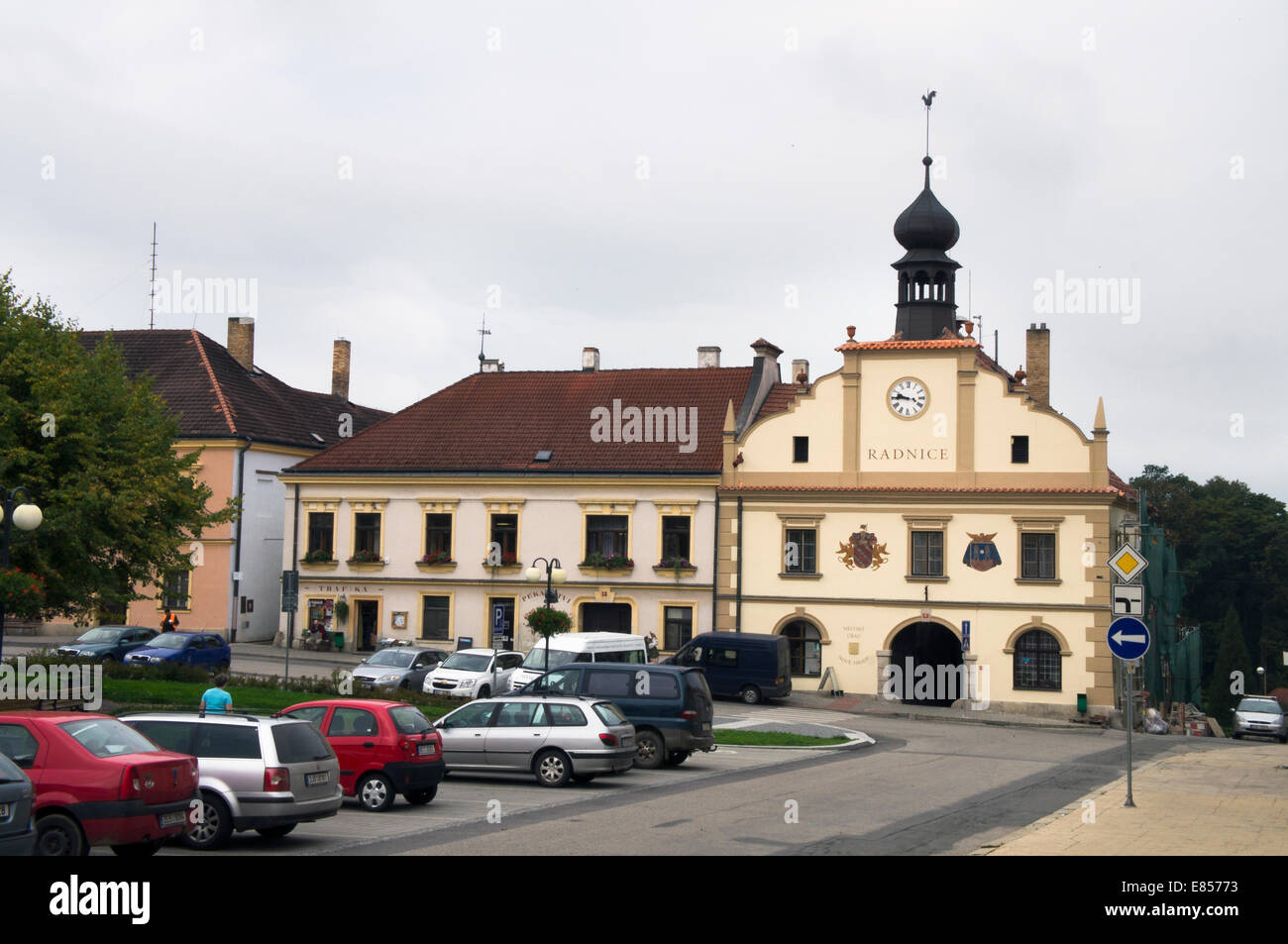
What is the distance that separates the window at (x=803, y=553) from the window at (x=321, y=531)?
1771 cm

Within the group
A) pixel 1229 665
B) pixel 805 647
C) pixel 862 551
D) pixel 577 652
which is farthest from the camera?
pixel 1229 665

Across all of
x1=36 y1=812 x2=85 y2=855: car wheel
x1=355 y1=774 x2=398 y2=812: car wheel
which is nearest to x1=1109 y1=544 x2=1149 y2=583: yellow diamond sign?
x1=355 y1=774 x2=398 y2=812: car wheel

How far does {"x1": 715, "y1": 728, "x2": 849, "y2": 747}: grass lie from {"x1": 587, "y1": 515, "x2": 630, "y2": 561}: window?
16.7 metres

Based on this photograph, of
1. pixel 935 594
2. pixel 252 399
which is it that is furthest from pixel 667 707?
pixel 252 399

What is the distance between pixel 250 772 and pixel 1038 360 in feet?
148

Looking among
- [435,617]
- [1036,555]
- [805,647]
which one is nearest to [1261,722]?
[1036,555]

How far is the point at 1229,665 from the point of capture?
93.6 meters

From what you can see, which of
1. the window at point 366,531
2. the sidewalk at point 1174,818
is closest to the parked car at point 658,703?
the sidewalk at point 1174,818

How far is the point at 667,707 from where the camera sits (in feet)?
86.4

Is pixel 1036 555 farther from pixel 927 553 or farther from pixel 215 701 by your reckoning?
pixel 215 701

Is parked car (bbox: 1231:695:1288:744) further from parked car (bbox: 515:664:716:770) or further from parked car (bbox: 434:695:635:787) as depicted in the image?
parked car (bbox: 434:695:635:787)

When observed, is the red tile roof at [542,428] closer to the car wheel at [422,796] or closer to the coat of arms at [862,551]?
the coat of arms at [862,551]

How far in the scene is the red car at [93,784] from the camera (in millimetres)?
13695

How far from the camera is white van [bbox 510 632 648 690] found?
35125 millimetres
